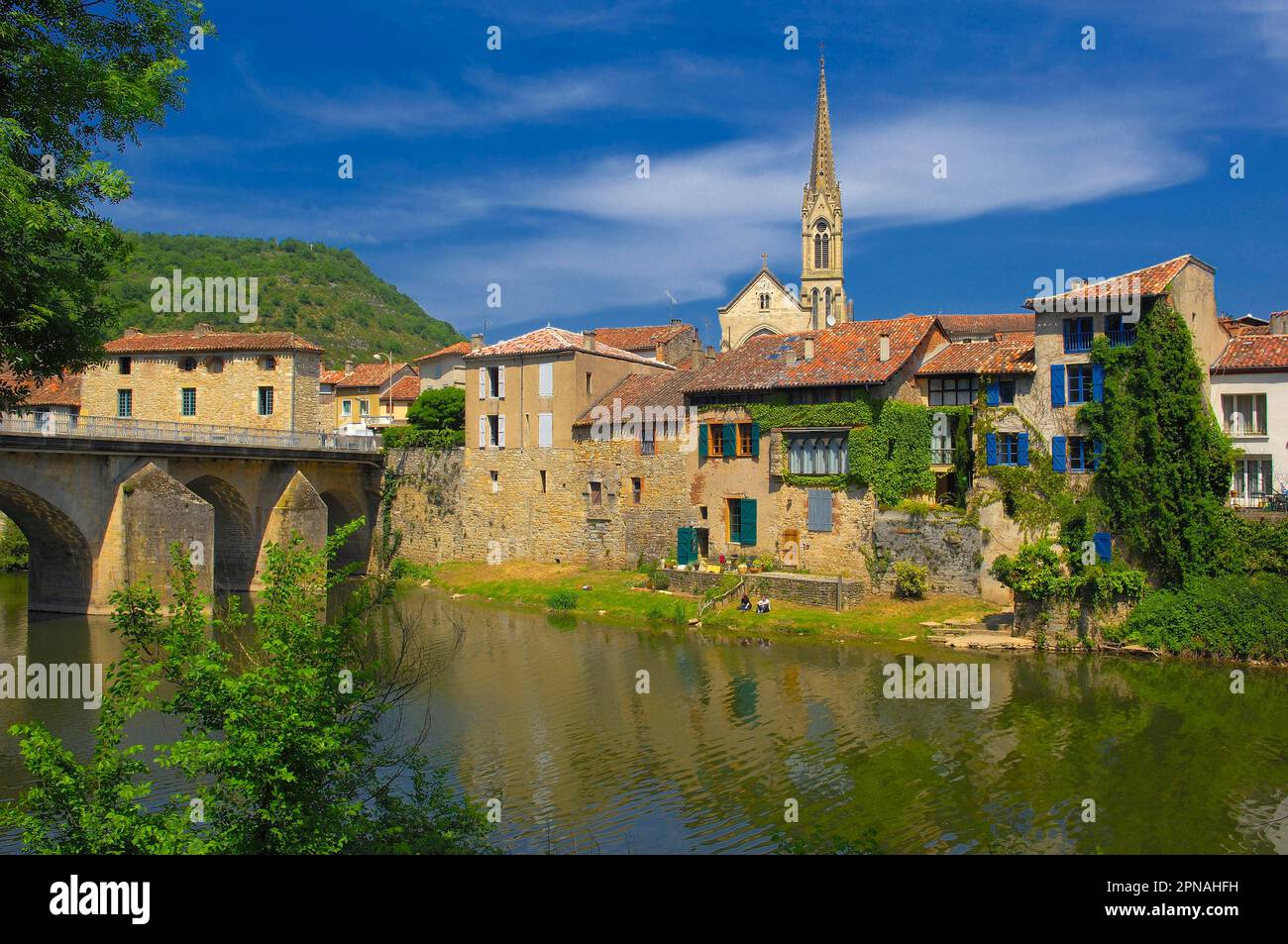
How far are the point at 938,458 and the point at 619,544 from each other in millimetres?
14773

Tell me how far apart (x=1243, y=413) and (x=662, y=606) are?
825 inches

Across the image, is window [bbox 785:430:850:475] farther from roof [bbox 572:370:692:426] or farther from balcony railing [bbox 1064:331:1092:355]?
balcony railing [bbox 1064:331:1092:355]

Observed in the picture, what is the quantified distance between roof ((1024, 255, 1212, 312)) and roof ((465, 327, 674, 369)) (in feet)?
Result: 69.6

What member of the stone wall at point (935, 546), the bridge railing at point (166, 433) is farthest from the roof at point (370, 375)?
the stone wall at point (935, 546)

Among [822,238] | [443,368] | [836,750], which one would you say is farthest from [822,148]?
[836,750]

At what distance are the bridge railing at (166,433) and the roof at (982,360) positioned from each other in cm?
2849

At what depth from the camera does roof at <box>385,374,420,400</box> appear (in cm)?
6725

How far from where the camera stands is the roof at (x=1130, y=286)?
3100 centimetres

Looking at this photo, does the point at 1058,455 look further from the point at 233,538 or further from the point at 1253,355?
the point at 233,538

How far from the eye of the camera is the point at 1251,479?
3306 centimetres

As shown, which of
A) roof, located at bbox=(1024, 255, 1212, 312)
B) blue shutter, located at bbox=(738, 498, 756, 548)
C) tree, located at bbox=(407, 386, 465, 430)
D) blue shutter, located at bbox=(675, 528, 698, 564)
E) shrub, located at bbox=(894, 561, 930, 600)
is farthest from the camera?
tree, located at bbox=(407, 386, 465, 430)

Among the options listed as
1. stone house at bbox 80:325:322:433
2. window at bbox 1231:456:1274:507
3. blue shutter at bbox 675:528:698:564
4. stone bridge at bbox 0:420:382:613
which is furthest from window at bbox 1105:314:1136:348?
stone house at bbox 80:325:322:433
